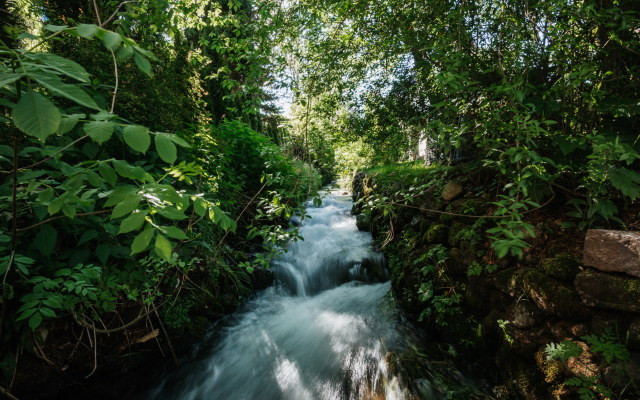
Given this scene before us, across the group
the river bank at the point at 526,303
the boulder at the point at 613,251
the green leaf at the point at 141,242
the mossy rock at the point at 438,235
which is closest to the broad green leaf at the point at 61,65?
the green leaf at the point at 141,242

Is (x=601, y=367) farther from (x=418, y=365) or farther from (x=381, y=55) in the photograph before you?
(x=381, y=55)

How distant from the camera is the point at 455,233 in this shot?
337 centimetres

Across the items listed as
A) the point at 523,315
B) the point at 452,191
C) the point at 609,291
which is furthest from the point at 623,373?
the point at 452,191

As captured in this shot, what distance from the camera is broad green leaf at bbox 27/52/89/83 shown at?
2.42 feet

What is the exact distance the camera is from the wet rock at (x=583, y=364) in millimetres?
1914

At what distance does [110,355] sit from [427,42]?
5.02 m

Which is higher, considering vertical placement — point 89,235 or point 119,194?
point 119,194

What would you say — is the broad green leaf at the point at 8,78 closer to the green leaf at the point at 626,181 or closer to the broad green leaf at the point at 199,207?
the broad green leaf at the point at 199,207

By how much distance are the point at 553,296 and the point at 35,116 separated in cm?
336

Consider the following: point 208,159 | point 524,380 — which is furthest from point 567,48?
point 208,159

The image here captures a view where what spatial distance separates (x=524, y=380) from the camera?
2275 mm

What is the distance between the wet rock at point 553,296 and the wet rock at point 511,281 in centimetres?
6

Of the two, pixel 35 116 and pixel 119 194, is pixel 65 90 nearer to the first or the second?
pixel 35 116

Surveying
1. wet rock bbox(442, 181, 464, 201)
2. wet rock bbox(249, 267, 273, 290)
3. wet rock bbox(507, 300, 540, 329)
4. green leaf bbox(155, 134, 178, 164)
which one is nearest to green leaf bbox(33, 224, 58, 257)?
green leaf bbox(155, 134, 178, 164)
